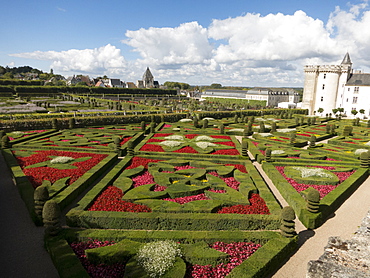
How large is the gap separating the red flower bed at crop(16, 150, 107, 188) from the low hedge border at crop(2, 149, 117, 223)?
406 millimetres

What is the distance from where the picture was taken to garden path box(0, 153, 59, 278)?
8734 millimetres

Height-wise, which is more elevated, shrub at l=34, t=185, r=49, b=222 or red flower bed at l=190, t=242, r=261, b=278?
shrub at l=34, t=185, r=49, b=222

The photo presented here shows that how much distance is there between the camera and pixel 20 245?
10.0 meters

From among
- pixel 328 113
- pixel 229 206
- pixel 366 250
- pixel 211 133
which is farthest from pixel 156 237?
pixel 328 113

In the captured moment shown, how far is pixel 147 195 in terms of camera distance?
42.4 ft

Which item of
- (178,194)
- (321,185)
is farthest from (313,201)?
(178,194)

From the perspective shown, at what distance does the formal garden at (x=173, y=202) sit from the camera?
8.77m

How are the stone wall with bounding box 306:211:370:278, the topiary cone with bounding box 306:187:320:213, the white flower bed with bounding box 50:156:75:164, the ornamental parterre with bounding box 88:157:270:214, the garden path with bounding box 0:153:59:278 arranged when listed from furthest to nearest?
the white flower bed with bounding box 50:156:75:164, the ornamental parterre with bounding box 88:157:270:214, the topiary cone with bounding box 306:187:320:213, the garden path with bounding box 0:153:59:278, the stone wall with bounding box 306:211:370:278

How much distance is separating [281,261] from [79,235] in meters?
8.05

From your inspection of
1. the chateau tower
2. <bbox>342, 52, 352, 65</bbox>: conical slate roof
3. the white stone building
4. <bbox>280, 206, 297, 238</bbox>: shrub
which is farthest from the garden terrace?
the white stone building

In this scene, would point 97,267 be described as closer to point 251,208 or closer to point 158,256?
point 158,256

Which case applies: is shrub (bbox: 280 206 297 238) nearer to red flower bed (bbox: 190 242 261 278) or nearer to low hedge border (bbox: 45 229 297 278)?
low hedge border (bbox: 45 229 297 278)

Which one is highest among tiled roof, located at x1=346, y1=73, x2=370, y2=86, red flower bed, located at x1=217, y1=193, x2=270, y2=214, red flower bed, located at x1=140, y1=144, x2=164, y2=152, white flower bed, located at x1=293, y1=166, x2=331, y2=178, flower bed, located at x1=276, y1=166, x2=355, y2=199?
tiled roof, located at x1=346, y1=73, x2=370, y2=86

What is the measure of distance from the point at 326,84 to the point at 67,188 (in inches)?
2629
